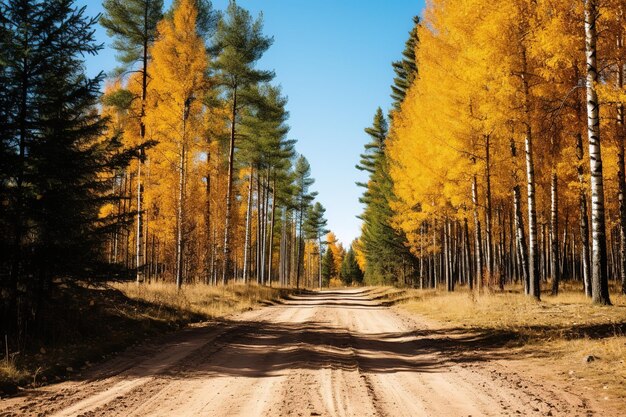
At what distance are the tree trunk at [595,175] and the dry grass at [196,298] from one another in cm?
1206

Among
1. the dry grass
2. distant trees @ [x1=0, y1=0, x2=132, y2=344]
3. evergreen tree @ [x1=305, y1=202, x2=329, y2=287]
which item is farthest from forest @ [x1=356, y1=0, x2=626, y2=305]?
evergreen tree @ [x1=305, y1=202, x2=329, y2=287]

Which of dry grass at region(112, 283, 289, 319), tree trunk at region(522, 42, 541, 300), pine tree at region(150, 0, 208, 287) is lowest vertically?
dry grass at region(112, 283, 289, 319)

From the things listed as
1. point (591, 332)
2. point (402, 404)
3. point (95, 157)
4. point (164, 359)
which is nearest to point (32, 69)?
point (95, 157)

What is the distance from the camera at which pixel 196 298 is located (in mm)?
18719

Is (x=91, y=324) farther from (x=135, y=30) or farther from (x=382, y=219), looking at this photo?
(x=382, y=219)

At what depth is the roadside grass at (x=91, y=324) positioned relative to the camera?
24.3 feet

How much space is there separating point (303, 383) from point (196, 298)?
13.0 metres

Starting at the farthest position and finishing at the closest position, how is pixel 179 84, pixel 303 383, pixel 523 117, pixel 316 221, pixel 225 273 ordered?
1. pixel 316 221
2. pixel 225 273
3. pixel 179 84
4. pixel 523 117
5. pixel 303 383

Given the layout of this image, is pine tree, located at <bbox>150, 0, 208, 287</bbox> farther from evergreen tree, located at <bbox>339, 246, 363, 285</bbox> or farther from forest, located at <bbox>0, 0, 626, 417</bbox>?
evergreen tree, located at <bbox>339, 246, 363, 285</bbox>

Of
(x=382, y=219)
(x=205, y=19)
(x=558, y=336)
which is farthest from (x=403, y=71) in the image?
(x=558, y=336)

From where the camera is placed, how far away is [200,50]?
19547 mm

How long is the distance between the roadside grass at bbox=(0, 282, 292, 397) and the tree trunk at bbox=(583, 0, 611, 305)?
11.6 metres

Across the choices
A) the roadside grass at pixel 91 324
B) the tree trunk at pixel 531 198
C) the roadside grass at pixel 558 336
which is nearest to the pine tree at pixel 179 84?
the roadside grass at pixel 91 324

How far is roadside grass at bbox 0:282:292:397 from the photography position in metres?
7.42
